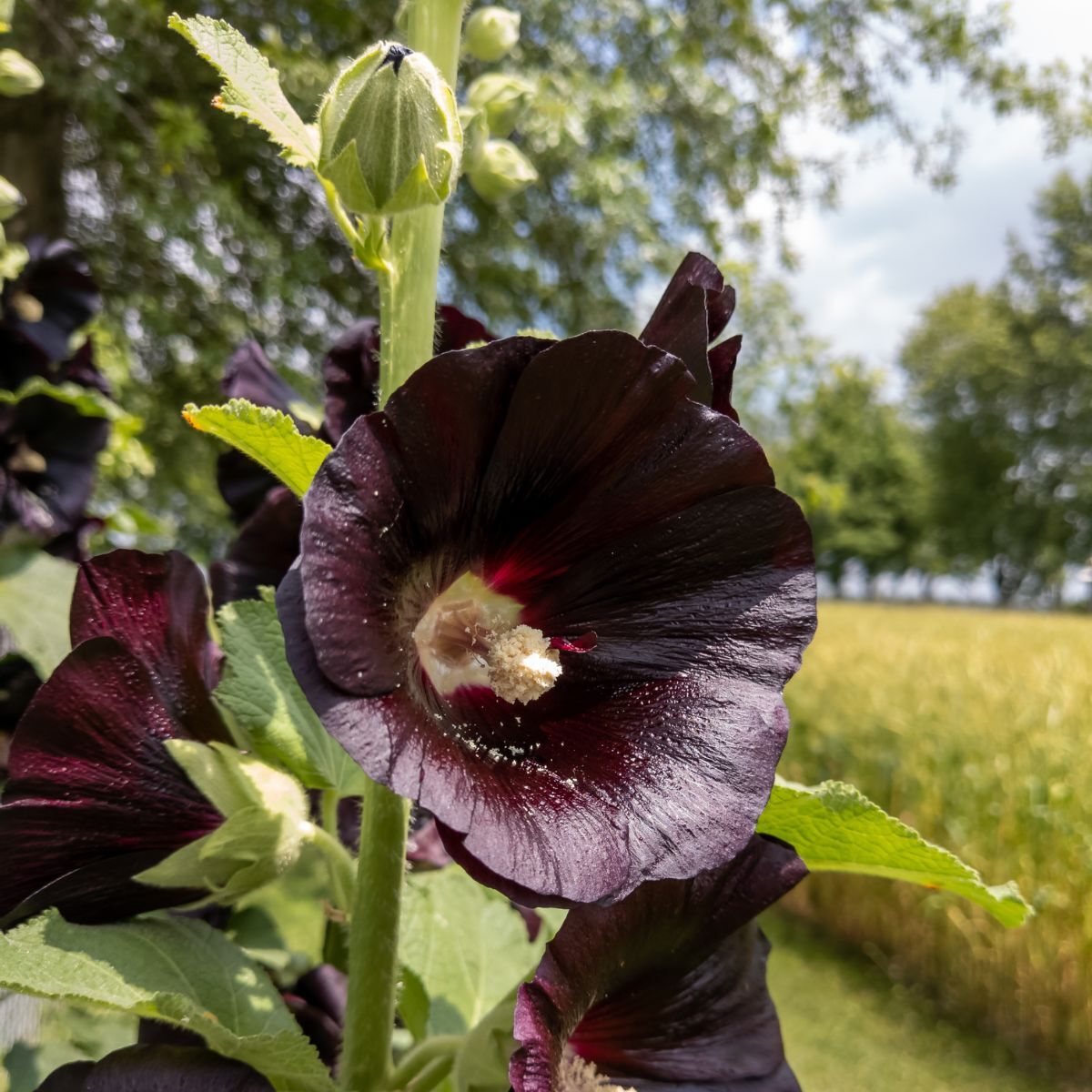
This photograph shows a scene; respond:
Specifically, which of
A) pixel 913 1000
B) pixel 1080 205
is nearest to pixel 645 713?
pixel 913 1000

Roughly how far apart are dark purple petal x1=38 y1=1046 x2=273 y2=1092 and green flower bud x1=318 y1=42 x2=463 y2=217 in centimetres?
37

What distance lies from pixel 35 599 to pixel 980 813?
12.2 feet

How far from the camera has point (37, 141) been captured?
3471mm

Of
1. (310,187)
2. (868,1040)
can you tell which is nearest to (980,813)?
(868,1040)

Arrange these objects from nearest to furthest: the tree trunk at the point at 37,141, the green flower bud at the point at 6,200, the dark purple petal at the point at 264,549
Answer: the dark purple petal at the point at 264,549 → the green flower bud at the point at 6,200 → the tree trunk at the point at 37,141

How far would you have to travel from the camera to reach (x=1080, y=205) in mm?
22016

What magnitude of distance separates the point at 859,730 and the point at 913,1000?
1.27 meters

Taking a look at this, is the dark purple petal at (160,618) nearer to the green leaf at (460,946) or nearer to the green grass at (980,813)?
the green leaf at (460,946)

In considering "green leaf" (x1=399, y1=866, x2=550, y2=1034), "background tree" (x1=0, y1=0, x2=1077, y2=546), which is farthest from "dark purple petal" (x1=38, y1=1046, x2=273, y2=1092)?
"background tree" (x1=0, y1=0, x2=1077, y2=546)

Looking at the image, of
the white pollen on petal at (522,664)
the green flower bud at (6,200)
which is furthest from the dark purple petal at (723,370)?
the green flower bud at (6,200)

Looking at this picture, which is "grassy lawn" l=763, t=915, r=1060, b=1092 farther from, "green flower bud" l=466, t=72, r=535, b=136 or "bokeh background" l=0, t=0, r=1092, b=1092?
"green flower bud" l=466, t=72, r=535, b=136

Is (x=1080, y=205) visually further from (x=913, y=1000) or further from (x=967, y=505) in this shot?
(x=913, y=1000)

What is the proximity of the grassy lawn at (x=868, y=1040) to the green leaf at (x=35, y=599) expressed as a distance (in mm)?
3123

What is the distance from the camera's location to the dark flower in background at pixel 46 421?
3.98ft
